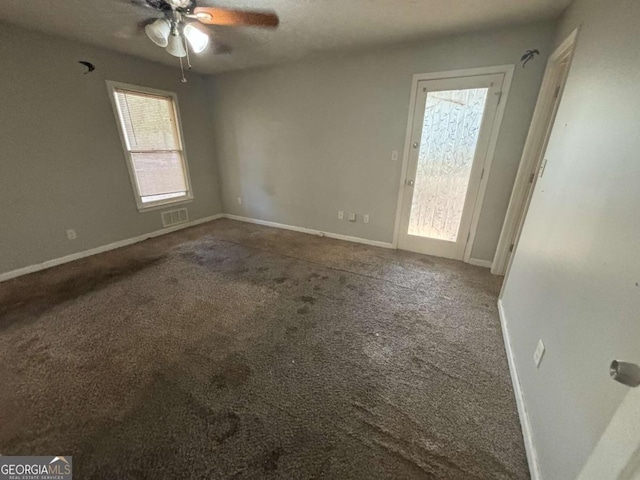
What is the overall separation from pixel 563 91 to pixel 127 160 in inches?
183

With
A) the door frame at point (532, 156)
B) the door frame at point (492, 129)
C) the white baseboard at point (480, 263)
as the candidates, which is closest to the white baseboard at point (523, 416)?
the door frame at point (532, 156)

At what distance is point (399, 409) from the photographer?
138 cm

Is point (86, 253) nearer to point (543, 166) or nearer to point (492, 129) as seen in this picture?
point (543, 166)

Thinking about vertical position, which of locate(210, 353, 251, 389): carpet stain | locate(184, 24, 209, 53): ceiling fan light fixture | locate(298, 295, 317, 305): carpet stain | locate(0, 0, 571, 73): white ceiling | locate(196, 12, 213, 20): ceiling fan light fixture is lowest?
locate(210, 353, 251, 389): carpet stain

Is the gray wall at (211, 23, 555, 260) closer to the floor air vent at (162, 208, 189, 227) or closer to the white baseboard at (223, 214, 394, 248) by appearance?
the white baseboard at (223, 214, 394, 248)

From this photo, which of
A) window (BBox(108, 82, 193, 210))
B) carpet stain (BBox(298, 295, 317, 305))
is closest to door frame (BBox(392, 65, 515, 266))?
carpet stain (BBox(298, 295, 317, 305))

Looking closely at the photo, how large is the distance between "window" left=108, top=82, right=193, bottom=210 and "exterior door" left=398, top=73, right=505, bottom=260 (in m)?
3.57

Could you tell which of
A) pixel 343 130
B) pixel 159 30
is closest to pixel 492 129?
pixel 343 130

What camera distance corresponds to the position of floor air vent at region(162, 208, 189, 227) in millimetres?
4043

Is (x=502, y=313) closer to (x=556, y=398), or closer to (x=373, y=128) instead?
(x=556, y=398)

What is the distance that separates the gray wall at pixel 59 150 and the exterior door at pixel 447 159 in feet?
12.2

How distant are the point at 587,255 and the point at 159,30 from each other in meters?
2.97

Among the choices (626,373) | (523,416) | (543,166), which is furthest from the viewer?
(543,166)

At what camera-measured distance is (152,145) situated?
370 cm
